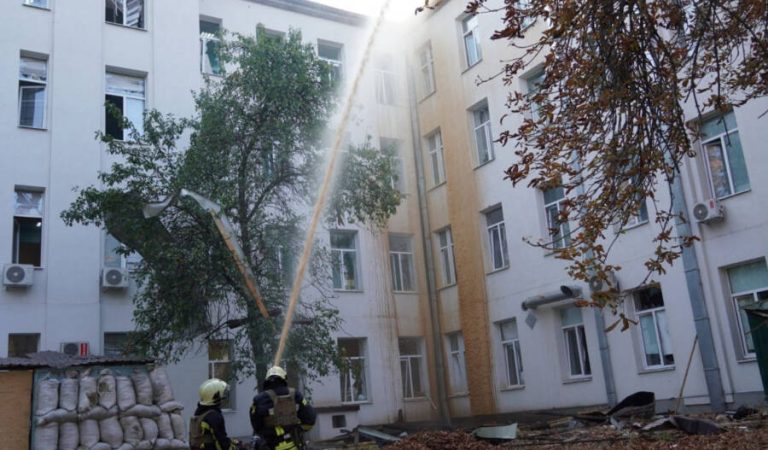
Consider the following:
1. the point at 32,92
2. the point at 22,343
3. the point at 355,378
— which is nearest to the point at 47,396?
the point at 22,343

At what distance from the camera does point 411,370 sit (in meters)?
23.9

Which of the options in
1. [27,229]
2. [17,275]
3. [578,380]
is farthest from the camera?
[578,380]

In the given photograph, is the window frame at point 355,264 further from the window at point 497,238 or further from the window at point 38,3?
the window at point 38,3

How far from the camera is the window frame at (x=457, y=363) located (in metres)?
23.3

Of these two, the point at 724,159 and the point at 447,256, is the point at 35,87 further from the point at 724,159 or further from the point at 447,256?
the point at 724,159

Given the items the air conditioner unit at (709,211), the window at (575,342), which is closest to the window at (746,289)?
the air conditioner unit at (709,211)

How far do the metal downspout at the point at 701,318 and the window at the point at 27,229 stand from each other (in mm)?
14217

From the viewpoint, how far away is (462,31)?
24281 mm

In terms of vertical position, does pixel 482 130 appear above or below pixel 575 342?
above

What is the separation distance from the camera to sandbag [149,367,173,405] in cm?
1192

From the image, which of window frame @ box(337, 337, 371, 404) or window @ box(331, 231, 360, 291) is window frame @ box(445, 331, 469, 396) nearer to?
window frame @ box(337, 337, 371, 404)

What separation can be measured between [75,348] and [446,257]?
11397 mm

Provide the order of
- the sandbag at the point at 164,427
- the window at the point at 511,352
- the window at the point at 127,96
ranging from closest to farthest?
the sandbag at the point at 164,427 < the window at the point at 127,96 < the window at the point at 511,352

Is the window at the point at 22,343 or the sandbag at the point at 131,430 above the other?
the window at the point at 22,343
